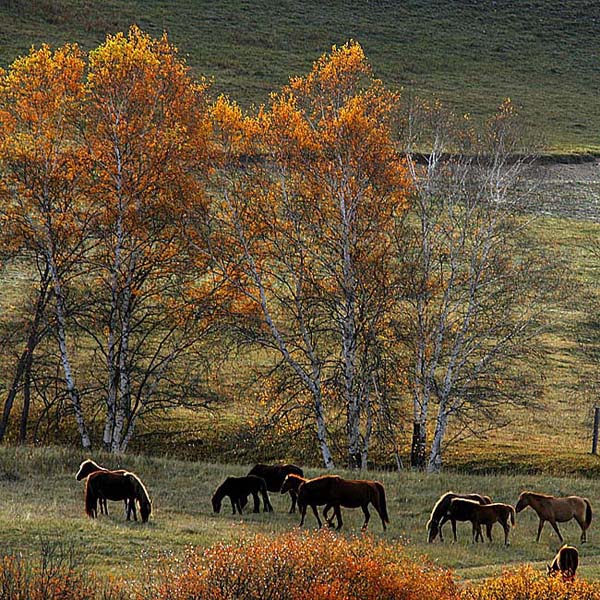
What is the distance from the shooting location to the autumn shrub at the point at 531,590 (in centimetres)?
1442

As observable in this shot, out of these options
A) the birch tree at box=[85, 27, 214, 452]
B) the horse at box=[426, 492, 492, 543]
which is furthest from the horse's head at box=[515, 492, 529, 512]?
the birch tree at box=[85, 27, 214, 452]

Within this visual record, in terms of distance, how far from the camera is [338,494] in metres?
20.8

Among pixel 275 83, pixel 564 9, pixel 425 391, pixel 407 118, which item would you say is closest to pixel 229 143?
pixel 407 118

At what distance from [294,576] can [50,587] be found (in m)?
3.30

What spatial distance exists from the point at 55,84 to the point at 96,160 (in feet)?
8.96

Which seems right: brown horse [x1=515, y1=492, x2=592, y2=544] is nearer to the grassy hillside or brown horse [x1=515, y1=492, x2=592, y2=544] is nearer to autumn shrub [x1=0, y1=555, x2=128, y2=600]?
autumn shrub [x1=0, y1=555, x2=128, y2=600]

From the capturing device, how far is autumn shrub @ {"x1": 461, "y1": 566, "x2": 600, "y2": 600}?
14.4 meters

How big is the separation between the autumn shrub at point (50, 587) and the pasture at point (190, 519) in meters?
1.56

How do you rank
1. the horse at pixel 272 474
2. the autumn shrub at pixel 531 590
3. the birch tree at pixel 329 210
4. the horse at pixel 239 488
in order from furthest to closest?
the birch tree at pixel 329 210 → the horse at pixel 272 474 → the horse at pixel 239 488 → the autumn shrub at pixel 531 590

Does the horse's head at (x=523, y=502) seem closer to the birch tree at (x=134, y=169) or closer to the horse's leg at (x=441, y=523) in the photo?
the horse's leg at (x=441, y=523)

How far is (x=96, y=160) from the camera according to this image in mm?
31266

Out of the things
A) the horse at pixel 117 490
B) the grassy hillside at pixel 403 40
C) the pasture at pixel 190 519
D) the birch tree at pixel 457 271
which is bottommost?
the pasture at pixel 190 519

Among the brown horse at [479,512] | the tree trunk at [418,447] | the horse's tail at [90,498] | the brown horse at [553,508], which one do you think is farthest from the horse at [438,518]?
the tree trunk at [418,447]

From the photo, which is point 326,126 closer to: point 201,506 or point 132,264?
point 132,264
